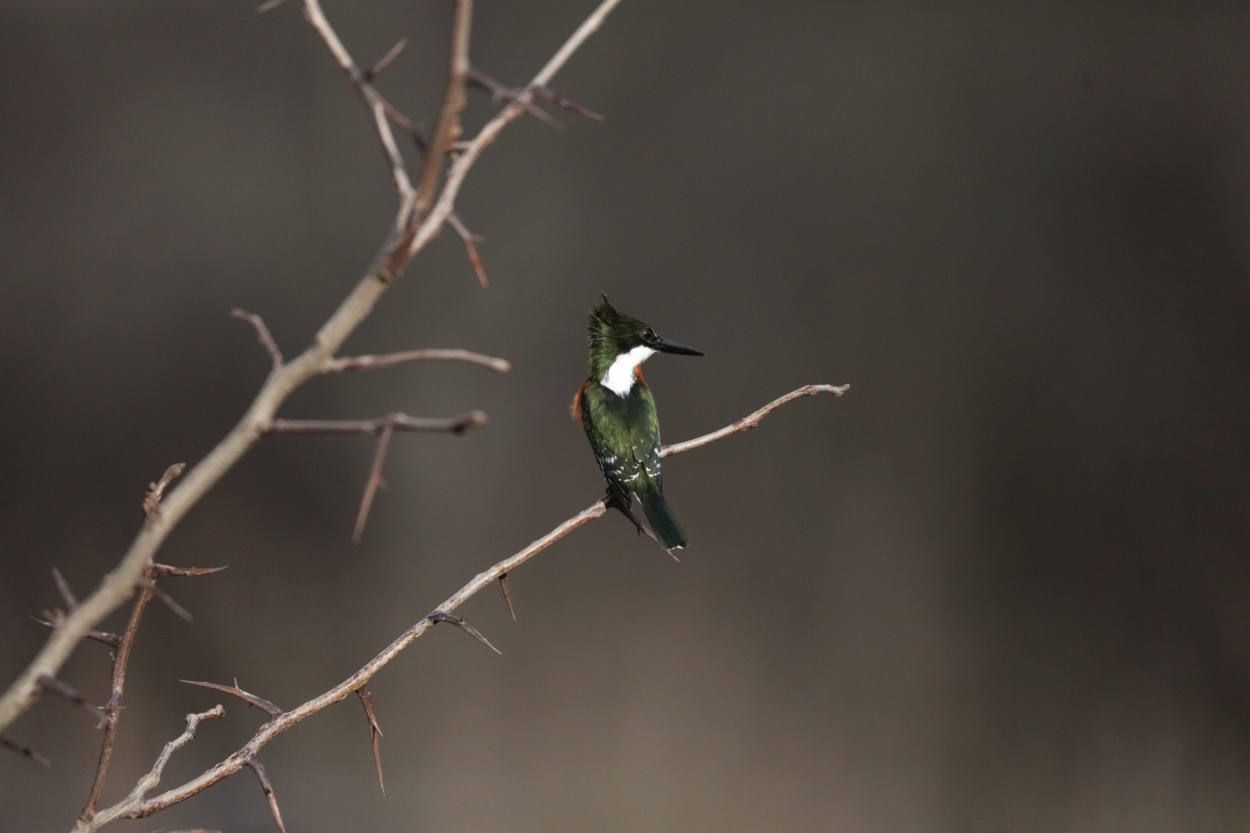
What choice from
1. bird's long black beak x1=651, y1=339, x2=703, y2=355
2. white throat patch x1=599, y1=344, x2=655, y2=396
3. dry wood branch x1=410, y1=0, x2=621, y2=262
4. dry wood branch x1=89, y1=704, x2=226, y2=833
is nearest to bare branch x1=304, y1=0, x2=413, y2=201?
dry wood branch x1=410, y1=0, x2=621, y2=262

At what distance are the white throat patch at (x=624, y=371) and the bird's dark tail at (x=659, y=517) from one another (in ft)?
→ 0.49

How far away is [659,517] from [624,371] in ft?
0.76

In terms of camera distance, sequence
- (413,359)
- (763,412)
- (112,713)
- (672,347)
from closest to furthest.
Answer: (413,359) < (112,713) < (763,412) < (672,347)

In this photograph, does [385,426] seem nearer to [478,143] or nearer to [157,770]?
[478,143]

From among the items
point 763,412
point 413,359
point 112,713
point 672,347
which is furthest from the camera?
point 672,347

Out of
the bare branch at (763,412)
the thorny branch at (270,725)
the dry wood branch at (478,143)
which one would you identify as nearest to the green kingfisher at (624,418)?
the bare branch at (763,412)

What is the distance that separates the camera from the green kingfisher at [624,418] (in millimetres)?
1495

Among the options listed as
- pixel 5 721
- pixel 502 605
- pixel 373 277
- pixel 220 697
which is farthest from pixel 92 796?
pixel 220 697

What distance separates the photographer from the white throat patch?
1545 mm

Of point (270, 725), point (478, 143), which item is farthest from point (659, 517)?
point (478, 143)

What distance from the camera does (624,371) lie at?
5.26 feet

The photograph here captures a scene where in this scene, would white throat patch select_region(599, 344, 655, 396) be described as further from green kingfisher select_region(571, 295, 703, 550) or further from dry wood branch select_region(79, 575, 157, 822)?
dry wood branch select_region(79, 575, 157, 822)

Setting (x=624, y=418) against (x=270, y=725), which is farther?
(x=624, y=418)

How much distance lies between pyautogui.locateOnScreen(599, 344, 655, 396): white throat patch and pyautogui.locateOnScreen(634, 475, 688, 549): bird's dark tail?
151 millimetres
